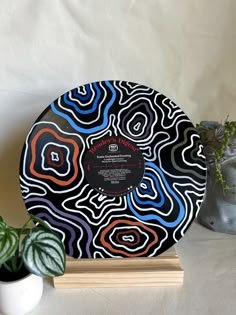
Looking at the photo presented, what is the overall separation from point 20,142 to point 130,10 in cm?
37

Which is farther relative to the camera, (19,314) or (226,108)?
(226,108)

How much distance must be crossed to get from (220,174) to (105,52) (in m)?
0.35

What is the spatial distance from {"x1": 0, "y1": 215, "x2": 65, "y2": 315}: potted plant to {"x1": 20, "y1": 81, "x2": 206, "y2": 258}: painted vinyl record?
103 mm

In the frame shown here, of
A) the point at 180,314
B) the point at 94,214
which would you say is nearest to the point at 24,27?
the point at 94,214

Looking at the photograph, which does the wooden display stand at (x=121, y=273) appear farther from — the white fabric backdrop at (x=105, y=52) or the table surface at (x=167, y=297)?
the white fabric backdrop at (x=105, y=52)

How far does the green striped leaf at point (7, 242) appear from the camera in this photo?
22.3 inches

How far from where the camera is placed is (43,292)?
70 cm

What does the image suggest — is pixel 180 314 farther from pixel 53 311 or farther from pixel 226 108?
pixel 226 108

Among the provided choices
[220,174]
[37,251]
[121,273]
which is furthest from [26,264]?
[220,174]

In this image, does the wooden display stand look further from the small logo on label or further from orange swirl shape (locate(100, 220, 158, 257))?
the small logo on label

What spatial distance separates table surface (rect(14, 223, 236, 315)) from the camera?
26.3 inches

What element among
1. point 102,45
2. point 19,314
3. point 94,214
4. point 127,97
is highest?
point 102,45

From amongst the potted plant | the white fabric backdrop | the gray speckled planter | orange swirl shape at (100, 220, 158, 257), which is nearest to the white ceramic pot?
the potted plant

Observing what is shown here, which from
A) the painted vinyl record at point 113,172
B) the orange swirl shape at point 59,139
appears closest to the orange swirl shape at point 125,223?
the painted vinyl record at point 113,172
